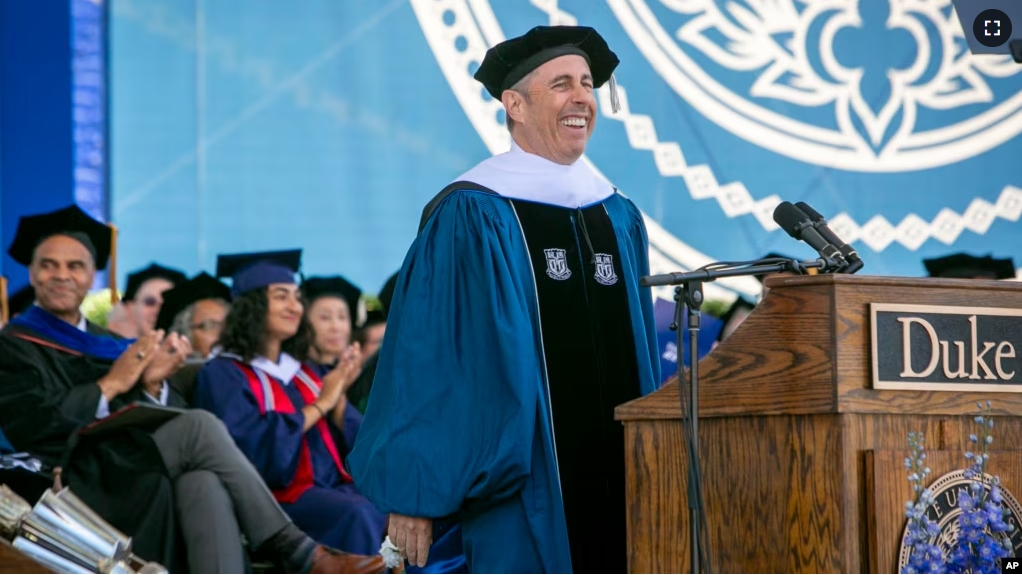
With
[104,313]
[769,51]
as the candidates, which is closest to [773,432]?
[104,313]

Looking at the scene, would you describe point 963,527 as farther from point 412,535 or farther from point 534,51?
point 534,51

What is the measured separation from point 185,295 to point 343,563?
134 centimetres

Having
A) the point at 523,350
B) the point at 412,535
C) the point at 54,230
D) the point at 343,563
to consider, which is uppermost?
the point at 54,230

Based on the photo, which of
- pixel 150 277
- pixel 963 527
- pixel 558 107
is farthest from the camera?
pixel 150 277

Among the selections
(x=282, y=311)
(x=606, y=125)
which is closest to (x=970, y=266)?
(x=606, y=125)

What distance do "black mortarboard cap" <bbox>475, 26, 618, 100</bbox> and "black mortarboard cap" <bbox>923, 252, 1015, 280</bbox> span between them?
12.2 ft

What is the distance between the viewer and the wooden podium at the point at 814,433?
7.70ft

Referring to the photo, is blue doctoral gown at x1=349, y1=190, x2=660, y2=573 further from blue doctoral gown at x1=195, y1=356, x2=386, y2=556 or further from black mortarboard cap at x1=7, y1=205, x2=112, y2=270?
black mortarboard cap at x1=7, y1=205, x2=112, y2=270

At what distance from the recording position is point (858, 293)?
2404 mm

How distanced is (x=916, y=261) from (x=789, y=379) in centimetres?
463

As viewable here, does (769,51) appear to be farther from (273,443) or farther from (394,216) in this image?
(273,443)

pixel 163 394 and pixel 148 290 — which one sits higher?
pixel 148 290

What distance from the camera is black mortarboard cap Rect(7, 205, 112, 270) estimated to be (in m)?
5.72

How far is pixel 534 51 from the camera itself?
351 centimetres
